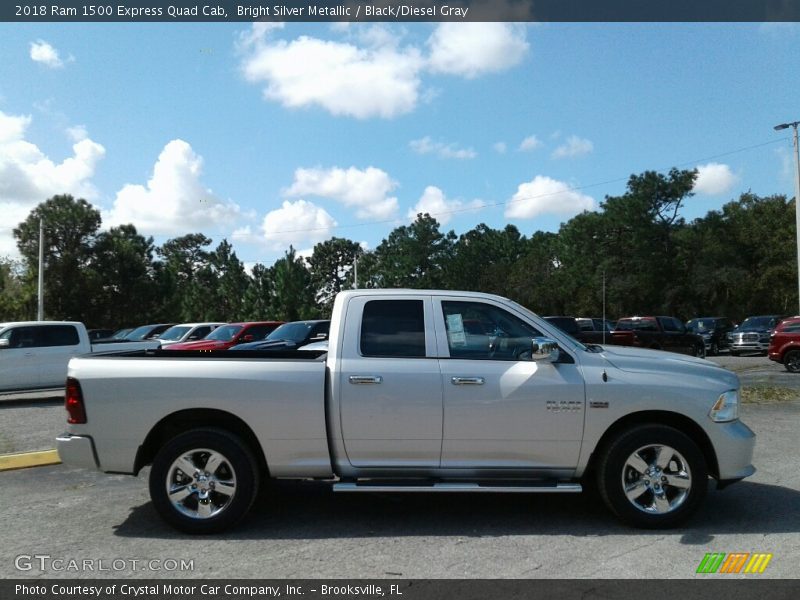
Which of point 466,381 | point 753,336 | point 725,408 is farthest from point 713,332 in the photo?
point 466,381

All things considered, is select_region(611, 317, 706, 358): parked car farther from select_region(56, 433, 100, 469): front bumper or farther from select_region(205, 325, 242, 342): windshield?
select_region(56, 433, 100, 469): front bumper

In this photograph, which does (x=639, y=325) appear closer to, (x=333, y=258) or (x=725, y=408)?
(x=725, y=408)

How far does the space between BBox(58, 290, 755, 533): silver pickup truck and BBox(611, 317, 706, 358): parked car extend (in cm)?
2036

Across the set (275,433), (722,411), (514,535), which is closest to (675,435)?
(722,411)

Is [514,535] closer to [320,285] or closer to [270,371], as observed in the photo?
[270,371]

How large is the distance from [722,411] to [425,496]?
8.96 ft

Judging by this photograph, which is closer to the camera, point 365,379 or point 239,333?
point 365,379

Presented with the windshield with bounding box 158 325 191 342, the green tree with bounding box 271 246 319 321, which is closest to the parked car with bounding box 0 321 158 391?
the windshield with bounding box 158 325 191 342

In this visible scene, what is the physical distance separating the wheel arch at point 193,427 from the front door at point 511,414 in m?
1.53

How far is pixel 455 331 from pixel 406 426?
88cm

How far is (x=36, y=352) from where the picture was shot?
1512 cm

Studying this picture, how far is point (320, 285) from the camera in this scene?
80.1m

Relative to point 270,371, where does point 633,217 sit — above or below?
above
